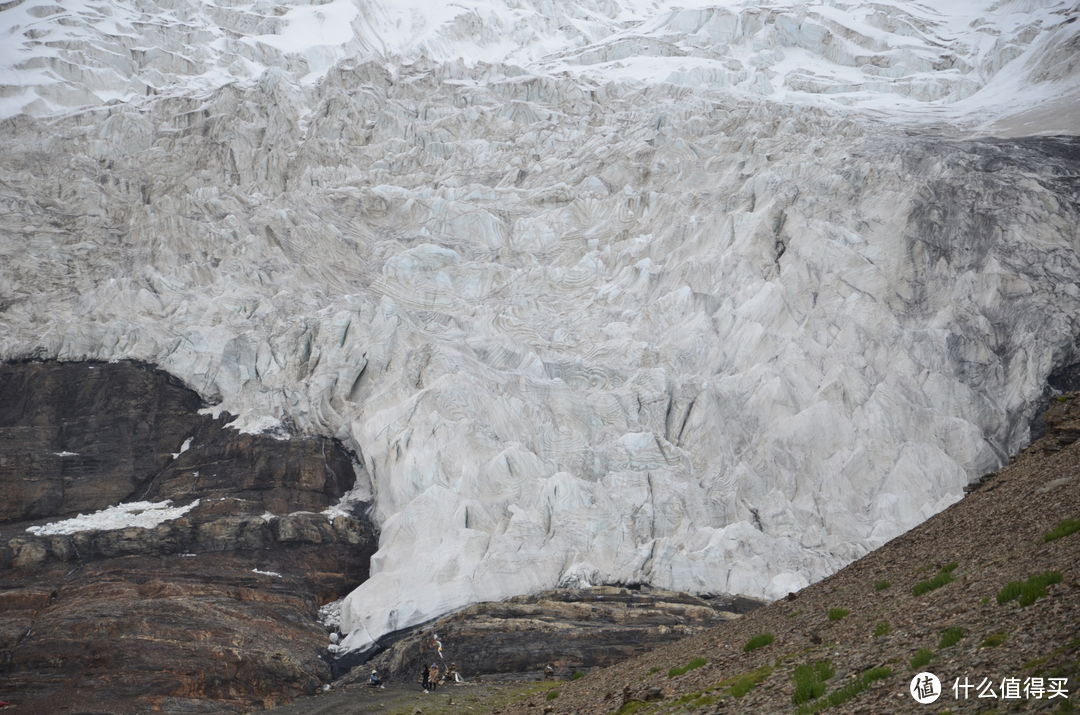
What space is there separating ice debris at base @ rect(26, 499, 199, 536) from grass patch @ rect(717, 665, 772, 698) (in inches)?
1196

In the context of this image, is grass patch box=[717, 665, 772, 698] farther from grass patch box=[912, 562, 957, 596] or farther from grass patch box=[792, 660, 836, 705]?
grass patch box=[912, 562, 957, 596]

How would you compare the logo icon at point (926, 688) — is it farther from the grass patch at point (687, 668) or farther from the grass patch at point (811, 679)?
the grass patch at point (687, 668)

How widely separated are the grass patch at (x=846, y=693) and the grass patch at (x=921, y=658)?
374 millimetres

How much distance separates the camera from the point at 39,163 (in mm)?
60438

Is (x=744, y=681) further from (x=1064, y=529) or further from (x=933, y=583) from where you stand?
(x=1064, y=529)

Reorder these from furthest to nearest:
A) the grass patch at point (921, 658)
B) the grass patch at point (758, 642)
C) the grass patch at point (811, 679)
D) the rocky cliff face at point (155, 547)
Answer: the rocky cliff face at point (155, 547) → the grass patch at point (758, 642) → the grass patch at point (811, 679) → the grass patch at point (921, 658)

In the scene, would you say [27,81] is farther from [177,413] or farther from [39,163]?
[177,413]

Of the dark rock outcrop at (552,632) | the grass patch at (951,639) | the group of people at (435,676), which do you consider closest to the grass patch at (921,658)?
the grass patch at (951,639)

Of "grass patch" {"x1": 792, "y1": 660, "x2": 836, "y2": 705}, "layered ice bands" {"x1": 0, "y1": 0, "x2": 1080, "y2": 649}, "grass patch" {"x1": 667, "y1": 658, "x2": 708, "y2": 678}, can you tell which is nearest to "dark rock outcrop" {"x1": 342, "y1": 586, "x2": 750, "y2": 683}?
"layered ice bands" {"x1": 0, "y1": 0, "x2": 1080, "y2": 649}

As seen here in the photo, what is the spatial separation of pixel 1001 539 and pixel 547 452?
2547 cm

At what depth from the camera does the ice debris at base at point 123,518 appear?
36750 mm

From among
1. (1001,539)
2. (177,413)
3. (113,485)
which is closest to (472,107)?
(177,413)

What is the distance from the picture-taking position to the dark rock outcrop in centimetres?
2862

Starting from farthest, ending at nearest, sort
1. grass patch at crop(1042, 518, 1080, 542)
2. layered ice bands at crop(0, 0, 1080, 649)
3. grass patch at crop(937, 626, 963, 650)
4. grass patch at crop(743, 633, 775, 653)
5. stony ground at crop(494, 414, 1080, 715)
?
layered ice bands at crop(0, 0, 1080, 649)
grass patch at crop(743, 633, 775, 653)
grass patch at crop(1042, 518, 1080, 542)
grass patch at crop(937, 626, 963, 650)
stony ground at crop(494, 414, 1080, 715)
